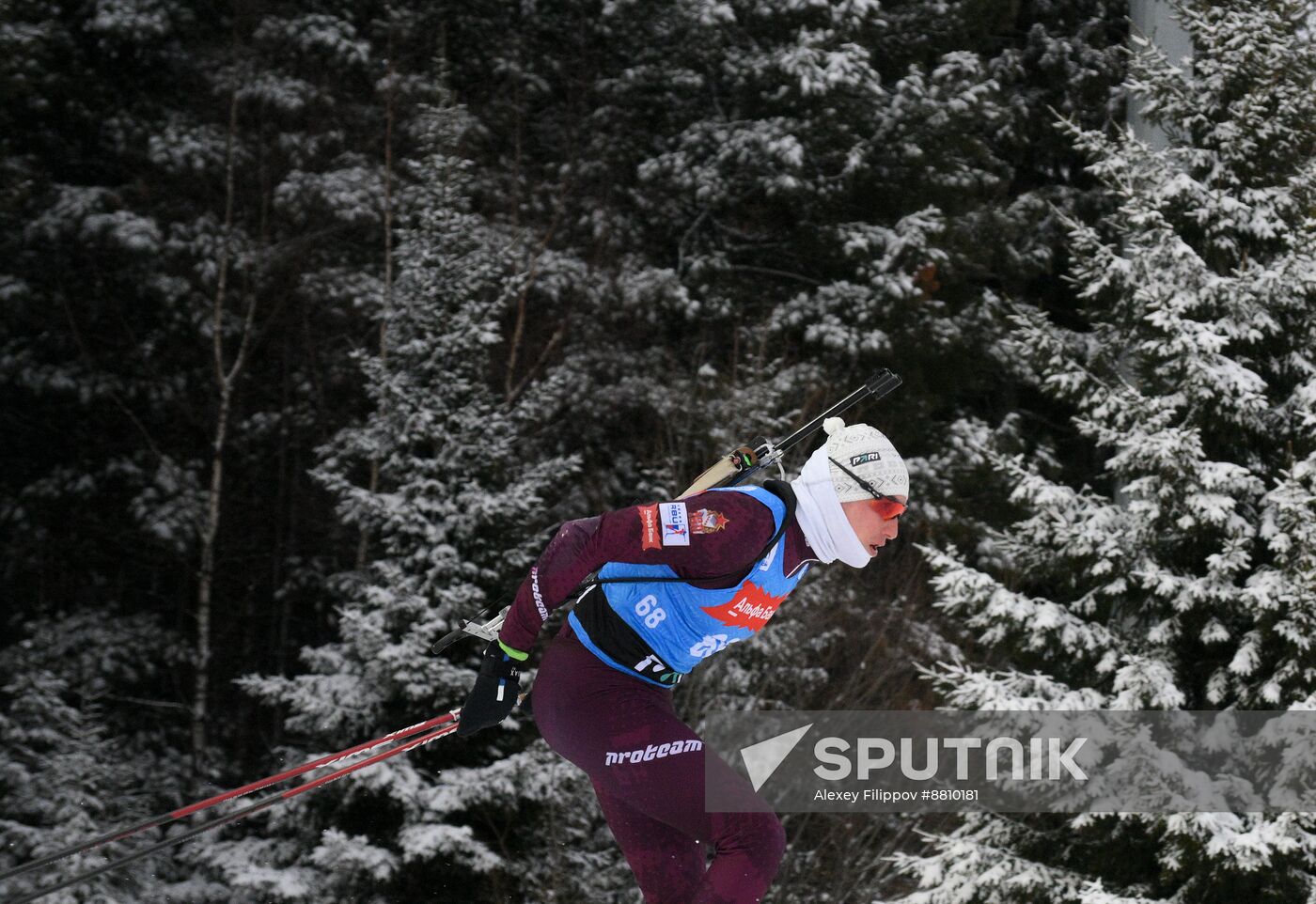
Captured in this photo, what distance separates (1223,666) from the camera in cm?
739

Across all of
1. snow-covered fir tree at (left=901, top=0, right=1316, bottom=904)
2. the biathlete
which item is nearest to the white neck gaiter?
the biathlete

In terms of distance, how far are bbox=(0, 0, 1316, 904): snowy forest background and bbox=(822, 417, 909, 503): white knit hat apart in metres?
5.00

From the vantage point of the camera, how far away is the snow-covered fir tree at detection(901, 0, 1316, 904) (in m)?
7.05

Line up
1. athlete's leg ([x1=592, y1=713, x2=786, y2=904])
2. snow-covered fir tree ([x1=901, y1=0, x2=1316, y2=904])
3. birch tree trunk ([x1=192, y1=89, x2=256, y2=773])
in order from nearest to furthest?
1. athlete's leg ([x1=592, y1=713, x2=786, y2=904])
2. snow-covered fir tree ([x1=901, y1=0, x2=1316, y2=904])
3. birch tree trunk ([x1=192, y1=89, x2=256, y2=773])

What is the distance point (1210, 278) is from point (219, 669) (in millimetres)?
10934

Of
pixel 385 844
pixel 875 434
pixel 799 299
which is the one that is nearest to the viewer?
pixel 875 434

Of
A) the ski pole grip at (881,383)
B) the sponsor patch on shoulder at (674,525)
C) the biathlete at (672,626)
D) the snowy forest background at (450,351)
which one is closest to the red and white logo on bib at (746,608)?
the biathlete at (672,626)

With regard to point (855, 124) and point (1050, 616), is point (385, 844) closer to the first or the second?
point (1050, 616)

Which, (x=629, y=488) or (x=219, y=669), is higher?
(x=629, y=488)

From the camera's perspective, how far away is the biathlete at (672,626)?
320 cm

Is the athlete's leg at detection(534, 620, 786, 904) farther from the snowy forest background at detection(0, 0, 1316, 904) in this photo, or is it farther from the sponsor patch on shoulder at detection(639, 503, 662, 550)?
the snowy forest background at detection(0, 0, 1316, 904)

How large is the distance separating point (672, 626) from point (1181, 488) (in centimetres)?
467

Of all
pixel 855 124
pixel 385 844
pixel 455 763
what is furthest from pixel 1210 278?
pixel 855 124

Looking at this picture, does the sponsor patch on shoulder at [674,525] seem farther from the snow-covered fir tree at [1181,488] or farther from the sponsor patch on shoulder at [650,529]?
the snow-covered fir tree at [1181,488]
